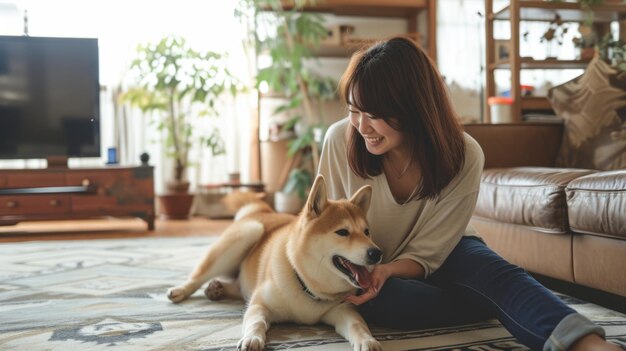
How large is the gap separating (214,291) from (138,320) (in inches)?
13.1

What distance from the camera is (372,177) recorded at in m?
1.70

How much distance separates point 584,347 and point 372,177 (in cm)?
77

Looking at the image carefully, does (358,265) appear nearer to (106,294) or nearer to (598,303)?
(598,303)

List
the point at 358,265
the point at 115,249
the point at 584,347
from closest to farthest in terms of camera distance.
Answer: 1. the point at 584,347
2. the point at 358,265
3. the point at 115,249

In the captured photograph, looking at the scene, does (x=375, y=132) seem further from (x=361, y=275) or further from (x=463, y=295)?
(x=463, y=295)

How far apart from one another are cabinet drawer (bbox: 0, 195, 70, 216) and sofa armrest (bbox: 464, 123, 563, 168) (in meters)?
2.89

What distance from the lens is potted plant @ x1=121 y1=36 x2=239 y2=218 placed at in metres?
4.70

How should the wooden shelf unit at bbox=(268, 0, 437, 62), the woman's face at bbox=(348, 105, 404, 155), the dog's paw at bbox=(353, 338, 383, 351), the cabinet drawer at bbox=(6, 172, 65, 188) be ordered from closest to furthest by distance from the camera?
1. the dog's paw at bbox=(353, 338, 383, 351)
2. the woman's face at bbox=(348, 105, 404, 155)
3. the cabinet drawer at bbox=(6, 172, 65, 188)
4. the wooden shelf unit at bbox=(268, 0, 437, 62)

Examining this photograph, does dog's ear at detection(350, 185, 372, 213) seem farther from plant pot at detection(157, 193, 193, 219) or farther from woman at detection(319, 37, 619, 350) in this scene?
plant pot at detection(157, 193, 193, 219)

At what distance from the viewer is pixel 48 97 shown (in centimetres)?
410

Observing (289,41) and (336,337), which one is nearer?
(336,337)

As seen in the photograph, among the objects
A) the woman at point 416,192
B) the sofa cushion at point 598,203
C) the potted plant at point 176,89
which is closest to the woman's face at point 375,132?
the woman at point 416,192

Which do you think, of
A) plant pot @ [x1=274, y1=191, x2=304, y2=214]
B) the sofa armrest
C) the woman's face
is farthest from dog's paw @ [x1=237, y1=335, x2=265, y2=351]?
plant pot @ [x1=274, y1=191, x2=304, y2=214]

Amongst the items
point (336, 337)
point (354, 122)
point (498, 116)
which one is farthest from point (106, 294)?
point (498, 116)
